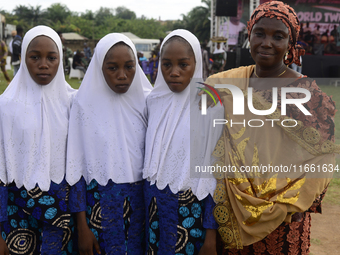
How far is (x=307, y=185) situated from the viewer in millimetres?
1889

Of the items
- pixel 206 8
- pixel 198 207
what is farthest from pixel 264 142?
pixel 206 8

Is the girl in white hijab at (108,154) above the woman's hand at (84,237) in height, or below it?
above

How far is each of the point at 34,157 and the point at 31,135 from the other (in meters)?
0.14

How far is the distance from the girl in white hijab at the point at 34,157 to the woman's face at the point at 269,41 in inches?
50.4

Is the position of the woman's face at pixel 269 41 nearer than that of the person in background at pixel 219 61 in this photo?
Yes

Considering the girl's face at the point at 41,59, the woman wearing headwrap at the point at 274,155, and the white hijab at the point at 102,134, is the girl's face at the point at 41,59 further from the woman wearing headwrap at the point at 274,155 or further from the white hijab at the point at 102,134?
the woman wearing headwrap at the point at 274,155

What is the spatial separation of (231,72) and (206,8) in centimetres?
3839

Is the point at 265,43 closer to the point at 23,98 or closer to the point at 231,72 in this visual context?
the point at 231,72

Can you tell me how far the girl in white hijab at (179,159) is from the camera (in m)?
2.01

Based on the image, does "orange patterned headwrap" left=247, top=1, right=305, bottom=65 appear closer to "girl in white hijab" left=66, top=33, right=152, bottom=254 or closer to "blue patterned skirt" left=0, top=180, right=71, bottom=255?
"girl in white hijab" left=66, top=33, right=152, bottom=254

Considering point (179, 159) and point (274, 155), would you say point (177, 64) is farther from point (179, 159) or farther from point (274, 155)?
point (274, 155)

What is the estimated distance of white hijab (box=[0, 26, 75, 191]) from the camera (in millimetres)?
2104

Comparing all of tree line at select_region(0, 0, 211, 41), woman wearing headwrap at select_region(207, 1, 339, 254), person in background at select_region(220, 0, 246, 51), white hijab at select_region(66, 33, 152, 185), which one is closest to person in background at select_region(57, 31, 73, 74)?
person in background at select_region(220, 0, 246, 51)

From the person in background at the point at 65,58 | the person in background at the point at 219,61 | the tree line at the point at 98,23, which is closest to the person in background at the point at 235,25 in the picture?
the person in background at the point at 219,61
